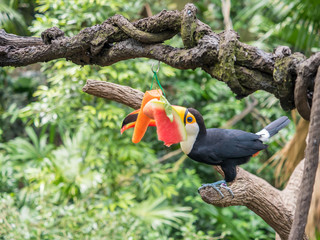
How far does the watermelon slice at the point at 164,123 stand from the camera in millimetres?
903

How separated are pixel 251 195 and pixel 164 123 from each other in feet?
1.53

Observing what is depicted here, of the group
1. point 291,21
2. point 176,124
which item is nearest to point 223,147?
point 176,124

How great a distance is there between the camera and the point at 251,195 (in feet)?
3.98

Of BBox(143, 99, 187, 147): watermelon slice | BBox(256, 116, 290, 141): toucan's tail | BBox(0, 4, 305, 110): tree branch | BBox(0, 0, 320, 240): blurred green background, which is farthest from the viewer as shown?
BBox(0, 0, 320, 240): blurred green background

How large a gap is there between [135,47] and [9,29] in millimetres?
2208

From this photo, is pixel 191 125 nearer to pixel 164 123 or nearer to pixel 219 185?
pixel 164 123

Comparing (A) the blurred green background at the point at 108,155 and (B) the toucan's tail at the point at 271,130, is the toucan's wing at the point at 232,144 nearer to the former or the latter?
(B) the toucan's tail at the point at 271,130

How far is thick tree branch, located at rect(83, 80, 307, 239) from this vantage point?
1136mm

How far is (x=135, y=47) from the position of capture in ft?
3.07

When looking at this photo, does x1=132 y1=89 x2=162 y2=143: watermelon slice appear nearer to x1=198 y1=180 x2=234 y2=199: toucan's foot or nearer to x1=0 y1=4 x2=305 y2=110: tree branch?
x1=0 y1=4 x2=305 y2=110: tree branch

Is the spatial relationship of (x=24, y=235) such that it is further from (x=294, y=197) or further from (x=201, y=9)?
(x=201, y=9)

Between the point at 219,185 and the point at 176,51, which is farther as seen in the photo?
the point at 219,185

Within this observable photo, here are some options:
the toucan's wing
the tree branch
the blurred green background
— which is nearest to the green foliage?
the blurred green background

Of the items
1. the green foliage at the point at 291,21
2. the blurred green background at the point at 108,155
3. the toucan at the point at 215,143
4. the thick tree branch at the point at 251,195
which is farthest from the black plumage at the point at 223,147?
the green foliage at the point at 291,21
